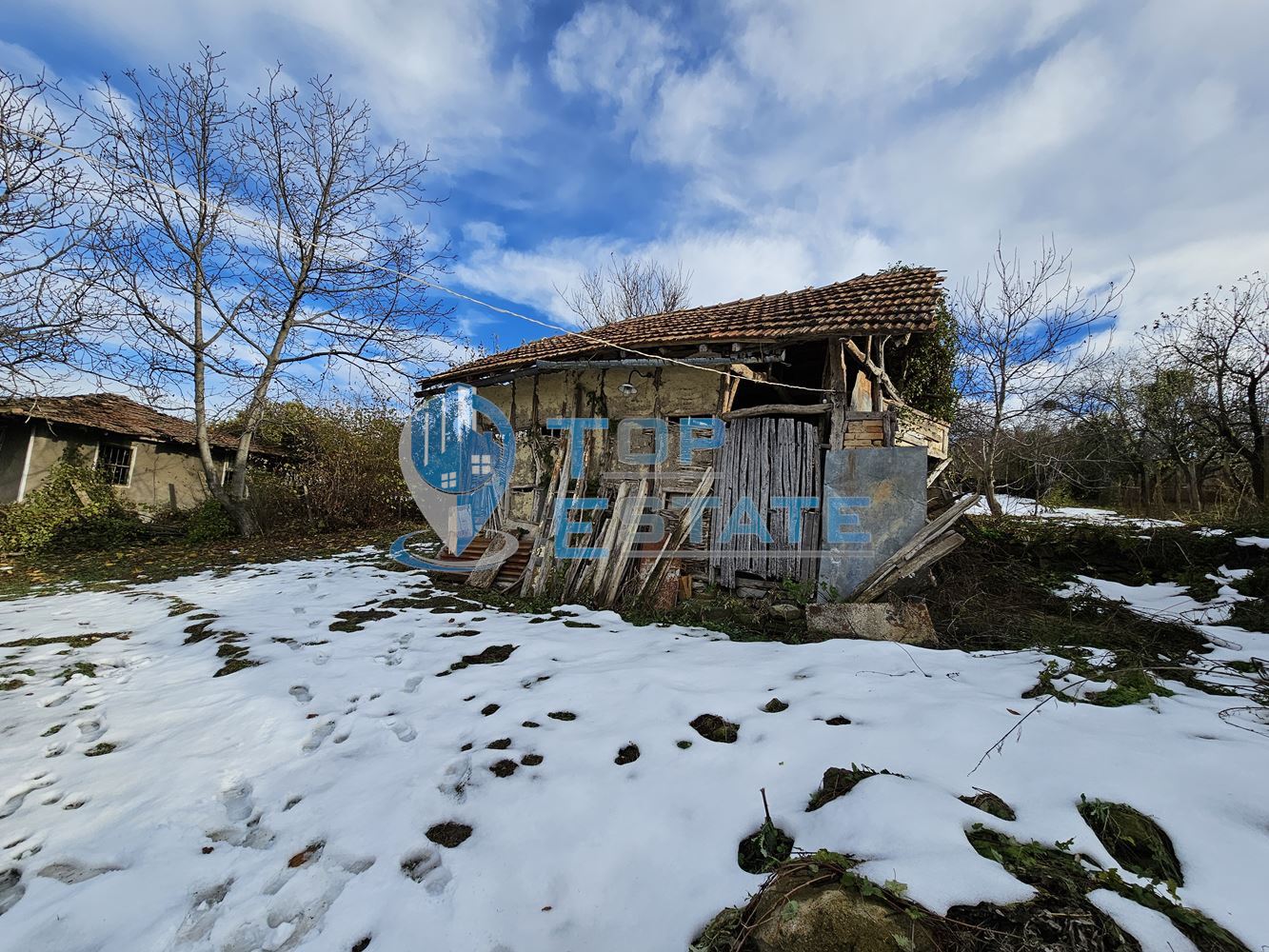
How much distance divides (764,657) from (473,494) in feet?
21.4

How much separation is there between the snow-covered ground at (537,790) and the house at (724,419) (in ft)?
7.35

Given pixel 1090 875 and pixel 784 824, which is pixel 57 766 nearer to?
pixel 784 824

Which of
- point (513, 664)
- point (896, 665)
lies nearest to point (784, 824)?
point (896, 665)

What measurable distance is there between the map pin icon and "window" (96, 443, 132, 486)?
7.57 meters

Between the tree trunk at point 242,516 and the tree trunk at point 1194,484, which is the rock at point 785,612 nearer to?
the tree trunk at point 242,516

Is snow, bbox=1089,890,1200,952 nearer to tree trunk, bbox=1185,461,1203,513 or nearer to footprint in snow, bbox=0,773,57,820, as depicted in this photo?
footprint in snow, bbox=0,773,57,820

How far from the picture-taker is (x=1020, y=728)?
2494 mm

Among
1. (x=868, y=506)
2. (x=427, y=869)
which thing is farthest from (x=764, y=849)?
(x=868, y=506)

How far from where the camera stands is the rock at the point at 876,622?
14.4 feet

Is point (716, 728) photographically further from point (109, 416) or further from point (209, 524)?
point (109, 416)

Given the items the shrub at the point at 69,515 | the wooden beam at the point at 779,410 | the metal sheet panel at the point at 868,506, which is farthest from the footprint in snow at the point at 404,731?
the shrub at the point at 69,515

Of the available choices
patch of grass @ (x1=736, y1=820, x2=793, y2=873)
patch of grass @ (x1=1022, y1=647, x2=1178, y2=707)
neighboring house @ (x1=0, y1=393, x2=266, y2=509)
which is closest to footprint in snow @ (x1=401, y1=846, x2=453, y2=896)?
patch of grass @ (x1=736, y1=820, x2=793, y2=873)

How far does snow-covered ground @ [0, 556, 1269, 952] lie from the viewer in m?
1.81

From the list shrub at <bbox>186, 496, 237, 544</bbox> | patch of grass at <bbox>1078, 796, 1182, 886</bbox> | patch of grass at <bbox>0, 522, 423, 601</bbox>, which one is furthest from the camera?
shrub at <bbox>186, 496, 237, 544</bbox>
